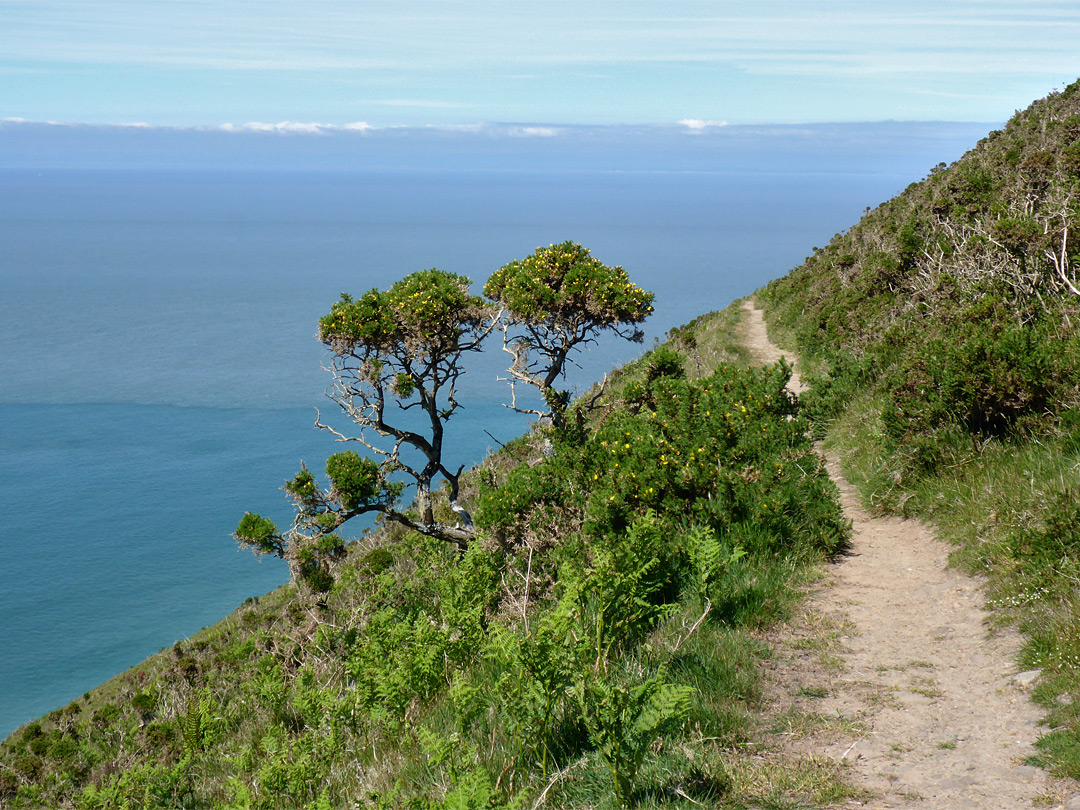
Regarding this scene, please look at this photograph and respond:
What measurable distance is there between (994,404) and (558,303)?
22.7ft

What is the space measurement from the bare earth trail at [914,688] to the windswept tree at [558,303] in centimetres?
669

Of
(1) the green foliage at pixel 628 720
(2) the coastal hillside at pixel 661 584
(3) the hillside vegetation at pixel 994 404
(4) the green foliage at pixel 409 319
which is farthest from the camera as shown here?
(4) the green foliage at pixel 409 319

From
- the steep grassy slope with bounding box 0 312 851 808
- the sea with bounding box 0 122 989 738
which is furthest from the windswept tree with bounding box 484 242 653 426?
the sea with bounding box 0 122 989 738

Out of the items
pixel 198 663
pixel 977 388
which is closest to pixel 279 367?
pixel 198 663

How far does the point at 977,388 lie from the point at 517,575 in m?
5.30

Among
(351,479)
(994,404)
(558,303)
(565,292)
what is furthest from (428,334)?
Result: (994,404)

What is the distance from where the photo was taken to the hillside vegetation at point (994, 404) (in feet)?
18.3

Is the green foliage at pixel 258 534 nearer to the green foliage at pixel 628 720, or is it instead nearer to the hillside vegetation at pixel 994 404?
the hillside vegetation at pixel 994 404

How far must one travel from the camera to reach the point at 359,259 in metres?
158

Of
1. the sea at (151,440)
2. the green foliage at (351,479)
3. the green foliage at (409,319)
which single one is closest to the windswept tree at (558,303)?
the green foliage at (409,319)

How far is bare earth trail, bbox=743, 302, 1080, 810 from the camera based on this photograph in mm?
3879

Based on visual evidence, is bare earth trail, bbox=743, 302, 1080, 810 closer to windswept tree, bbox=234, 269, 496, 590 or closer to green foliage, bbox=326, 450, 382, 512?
windswept tree, bbox=234, 269, 496, 590

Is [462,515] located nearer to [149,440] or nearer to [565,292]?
[565,292]

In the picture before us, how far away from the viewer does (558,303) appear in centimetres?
1320
